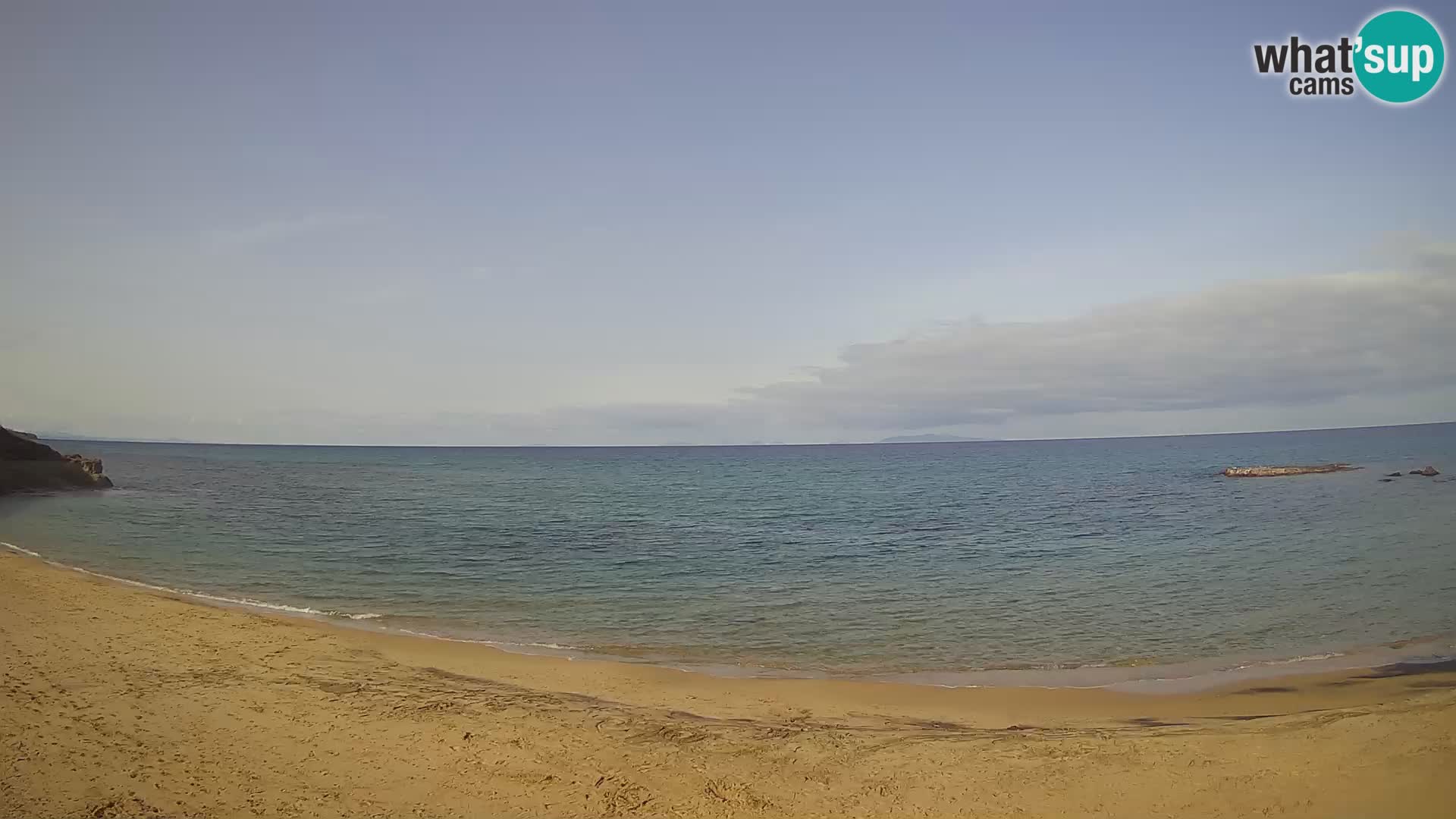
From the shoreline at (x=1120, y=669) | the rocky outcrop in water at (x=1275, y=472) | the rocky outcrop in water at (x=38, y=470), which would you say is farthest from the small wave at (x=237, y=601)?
the rocky outcrop in water at (x=1275, y=472)

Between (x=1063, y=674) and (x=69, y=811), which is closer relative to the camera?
(x=69, y=811)

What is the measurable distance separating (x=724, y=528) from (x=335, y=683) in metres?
26.1

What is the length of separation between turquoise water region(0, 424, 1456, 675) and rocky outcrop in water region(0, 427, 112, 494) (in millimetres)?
2850

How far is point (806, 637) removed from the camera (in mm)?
16984

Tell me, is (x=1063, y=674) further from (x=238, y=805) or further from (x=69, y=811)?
(x=69, y=811)

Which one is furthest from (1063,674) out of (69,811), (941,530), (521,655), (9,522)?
(9,522)

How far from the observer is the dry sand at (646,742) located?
826 cm

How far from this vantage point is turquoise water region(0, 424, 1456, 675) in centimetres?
1677

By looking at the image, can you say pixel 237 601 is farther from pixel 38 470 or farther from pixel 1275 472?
pixel 1275 472

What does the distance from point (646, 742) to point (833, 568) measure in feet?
55.4

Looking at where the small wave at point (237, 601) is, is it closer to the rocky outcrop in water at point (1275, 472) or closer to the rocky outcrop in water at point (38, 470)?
the rocky outcrop in water at point (38, 470)

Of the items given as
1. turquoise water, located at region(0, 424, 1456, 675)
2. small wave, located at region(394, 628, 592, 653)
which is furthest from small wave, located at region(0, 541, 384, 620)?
small wave, located at region(394, 628, 592, 653)

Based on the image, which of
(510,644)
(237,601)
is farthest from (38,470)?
(510,644)

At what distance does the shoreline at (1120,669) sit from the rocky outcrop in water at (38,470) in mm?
47718
